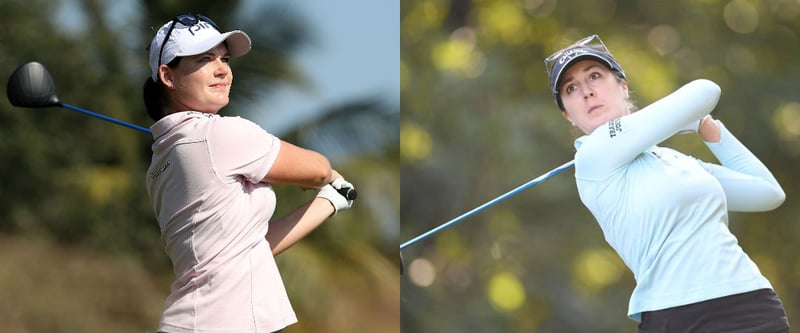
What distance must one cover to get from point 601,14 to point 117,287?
15.2 feet

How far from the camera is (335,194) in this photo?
207cm

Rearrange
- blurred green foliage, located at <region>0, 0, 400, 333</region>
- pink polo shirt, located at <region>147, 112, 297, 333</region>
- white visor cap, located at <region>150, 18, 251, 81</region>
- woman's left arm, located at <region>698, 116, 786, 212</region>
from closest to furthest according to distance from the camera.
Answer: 1. pink polo shirt, located at <region>147, 112, 297, 333</region>
2. white visor cap, located at <region>150, 18, 251, 81</region>
3. woman's left arm, located at <region>698, 116, 786, 212</region>
4. blurred green foliage, located at <region>0, 0, 400, 333</region>

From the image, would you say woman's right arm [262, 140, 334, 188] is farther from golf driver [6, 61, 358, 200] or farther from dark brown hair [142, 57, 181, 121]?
golf driver [6, 61, 358, 200]

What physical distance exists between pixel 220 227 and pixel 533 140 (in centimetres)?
691

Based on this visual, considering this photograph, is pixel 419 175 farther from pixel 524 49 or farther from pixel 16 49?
pixel 16 49

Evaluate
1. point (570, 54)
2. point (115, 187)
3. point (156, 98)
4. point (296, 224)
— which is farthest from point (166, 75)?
point (115, 187)

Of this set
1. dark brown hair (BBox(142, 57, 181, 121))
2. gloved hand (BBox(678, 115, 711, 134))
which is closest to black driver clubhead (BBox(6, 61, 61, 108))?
dark brown hair (BBox(142, 57, 181, 121))

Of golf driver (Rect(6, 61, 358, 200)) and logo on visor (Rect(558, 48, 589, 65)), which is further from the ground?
logo on visor (Rect(558, 48, 589, 65))

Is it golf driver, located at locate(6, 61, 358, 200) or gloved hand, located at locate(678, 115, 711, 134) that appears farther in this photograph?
golf driver, located at locate(6, 61, 358, 200)

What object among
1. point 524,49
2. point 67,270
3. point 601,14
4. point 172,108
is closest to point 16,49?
point 67,270

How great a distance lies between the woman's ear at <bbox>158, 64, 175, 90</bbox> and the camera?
2.07 m

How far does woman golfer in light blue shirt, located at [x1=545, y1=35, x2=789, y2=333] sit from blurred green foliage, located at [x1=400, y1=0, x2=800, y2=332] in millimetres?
6397

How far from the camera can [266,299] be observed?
6.32 feet

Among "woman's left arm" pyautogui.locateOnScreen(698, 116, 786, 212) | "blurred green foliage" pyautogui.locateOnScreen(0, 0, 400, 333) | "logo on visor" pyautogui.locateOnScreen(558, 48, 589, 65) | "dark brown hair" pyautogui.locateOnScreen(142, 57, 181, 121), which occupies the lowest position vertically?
"dark brown hair" pyautogui.locateOnScreen(142, 57, 181, 121)
